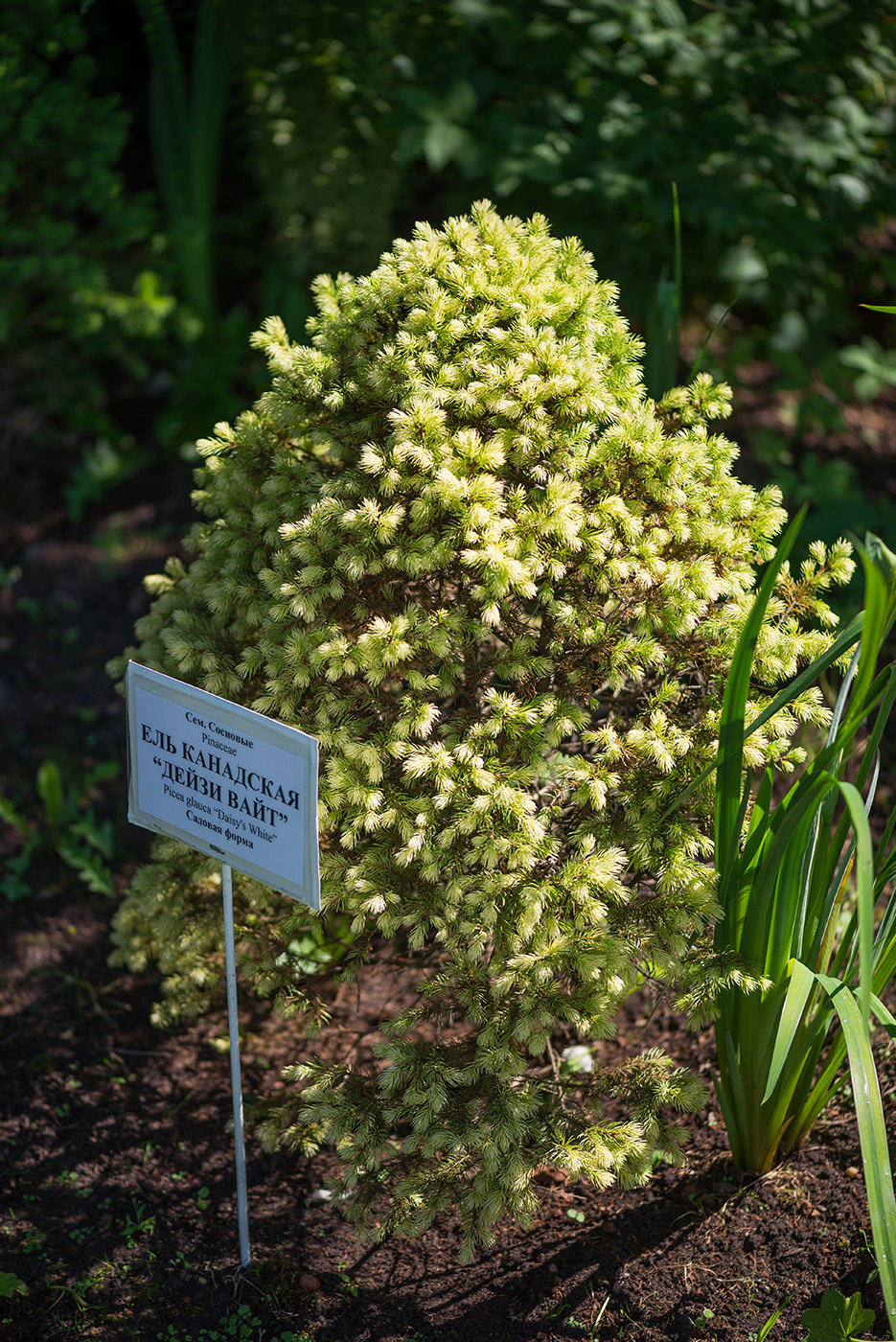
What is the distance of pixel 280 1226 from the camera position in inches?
81.7

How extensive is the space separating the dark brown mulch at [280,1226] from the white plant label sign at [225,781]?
26.8 inches

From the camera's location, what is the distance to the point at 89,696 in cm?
344

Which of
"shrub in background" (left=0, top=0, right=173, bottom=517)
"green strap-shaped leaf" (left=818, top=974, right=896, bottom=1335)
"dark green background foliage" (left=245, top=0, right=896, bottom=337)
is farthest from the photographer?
"shrub in background" (left=0, top=0, right=173, bottom=517)

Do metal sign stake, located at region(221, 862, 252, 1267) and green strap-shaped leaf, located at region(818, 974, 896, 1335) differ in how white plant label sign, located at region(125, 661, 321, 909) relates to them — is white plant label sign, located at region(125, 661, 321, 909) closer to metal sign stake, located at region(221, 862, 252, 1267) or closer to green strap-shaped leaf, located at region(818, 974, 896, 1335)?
metal sign stake, located at region(221, 862, 252, 1267)

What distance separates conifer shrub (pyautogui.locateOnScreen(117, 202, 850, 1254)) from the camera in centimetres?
172

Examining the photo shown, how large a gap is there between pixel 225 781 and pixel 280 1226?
0.96 meters

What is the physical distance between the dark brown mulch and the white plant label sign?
0.68m

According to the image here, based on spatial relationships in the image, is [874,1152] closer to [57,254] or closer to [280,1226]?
[280,1226]

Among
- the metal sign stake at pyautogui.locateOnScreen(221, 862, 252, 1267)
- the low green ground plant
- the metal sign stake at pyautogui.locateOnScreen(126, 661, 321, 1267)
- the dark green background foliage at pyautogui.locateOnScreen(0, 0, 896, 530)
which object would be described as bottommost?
the low green ground plant

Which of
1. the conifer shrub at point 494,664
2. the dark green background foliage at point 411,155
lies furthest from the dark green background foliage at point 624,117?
the conifer shrub at point 494,664

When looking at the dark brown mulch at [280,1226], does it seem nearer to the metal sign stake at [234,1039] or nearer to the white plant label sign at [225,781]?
the metal sign stake at [234,1039]

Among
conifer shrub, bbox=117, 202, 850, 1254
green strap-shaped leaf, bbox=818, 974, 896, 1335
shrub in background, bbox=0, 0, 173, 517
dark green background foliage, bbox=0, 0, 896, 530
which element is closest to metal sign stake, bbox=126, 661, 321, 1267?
conifer shrub, bbox=117, 202, 850, 1254

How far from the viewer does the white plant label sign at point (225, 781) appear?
165 centimetres

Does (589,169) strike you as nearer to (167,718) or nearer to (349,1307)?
(167,718)
